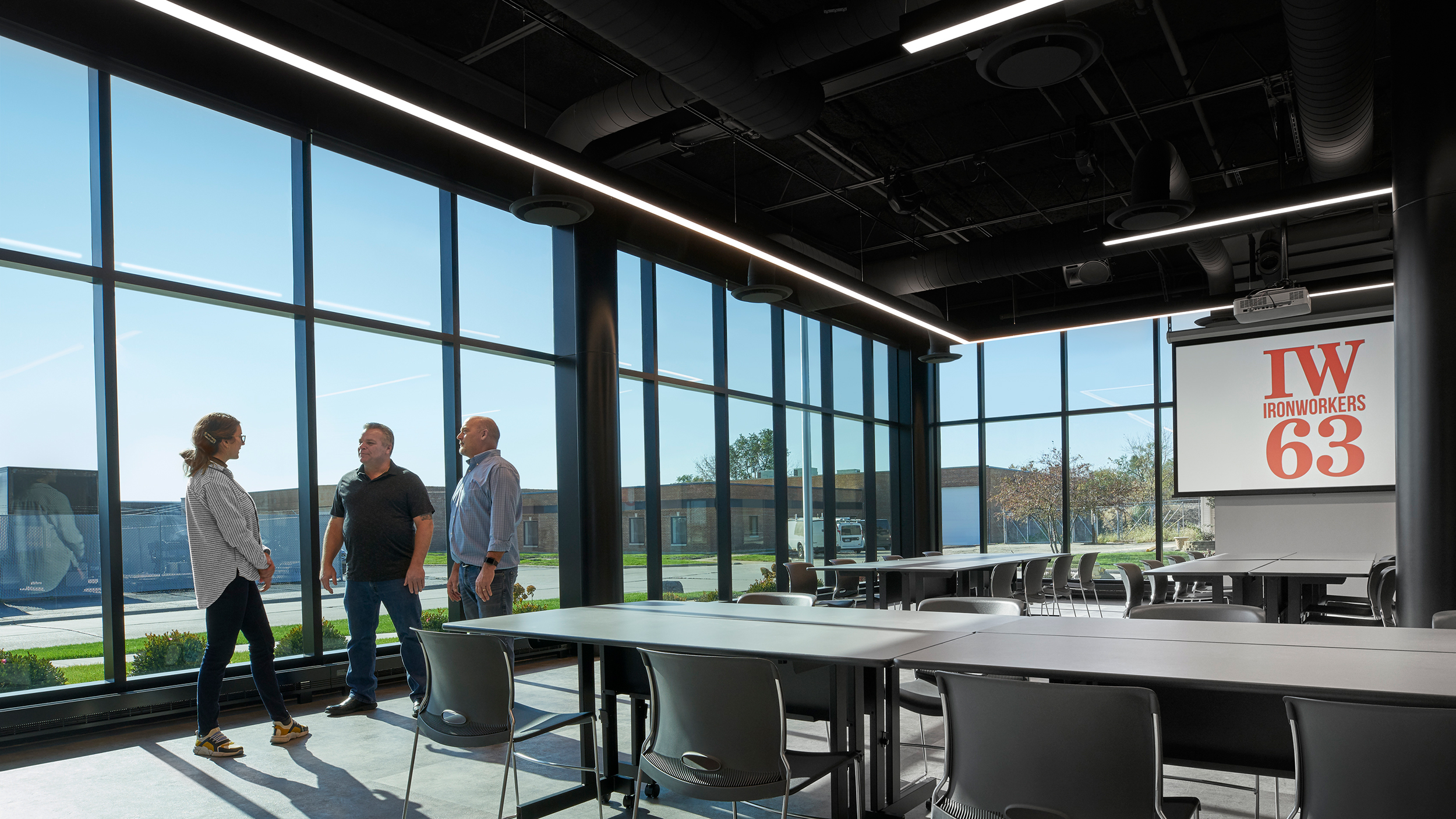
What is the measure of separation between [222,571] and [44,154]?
2702 mm

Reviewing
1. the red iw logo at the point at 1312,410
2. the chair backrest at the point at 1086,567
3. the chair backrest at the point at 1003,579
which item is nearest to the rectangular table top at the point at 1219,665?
the chair backrest at the point at 1003,579

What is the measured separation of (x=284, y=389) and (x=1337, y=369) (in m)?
10.6

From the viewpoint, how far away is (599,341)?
7.68 metres

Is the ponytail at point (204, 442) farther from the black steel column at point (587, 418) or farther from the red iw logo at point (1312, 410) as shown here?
the red iw logo at point (1312, 410)

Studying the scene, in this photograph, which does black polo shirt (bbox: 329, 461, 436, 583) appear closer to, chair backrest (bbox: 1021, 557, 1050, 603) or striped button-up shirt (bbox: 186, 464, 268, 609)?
striped button-up shirt (bbox: 186, 464, 268, 609)

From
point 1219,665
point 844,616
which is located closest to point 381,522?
point 844,616

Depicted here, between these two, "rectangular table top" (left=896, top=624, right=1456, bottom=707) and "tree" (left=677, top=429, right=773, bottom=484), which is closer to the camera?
"rectangular table top" (left=896, top=624, right=1456, bottom=707)

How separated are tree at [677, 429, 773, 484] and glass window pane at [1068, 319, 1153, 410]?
4.92 meters

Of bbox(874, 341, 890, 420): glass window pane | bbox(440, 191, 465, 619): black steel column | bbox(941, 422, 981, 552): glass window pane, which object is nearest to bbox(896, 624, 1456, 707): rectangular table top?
bbox(440, 191, 465, 619): black steel column

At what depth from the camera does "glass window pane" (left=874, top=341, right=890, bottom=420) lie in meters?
13.2

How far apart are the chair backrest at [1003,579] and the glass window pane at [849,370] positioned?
4559 millimetres

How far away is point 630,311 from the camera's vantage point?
28.9ft

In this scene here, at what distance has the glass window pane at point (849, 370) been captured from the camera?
40.0ft

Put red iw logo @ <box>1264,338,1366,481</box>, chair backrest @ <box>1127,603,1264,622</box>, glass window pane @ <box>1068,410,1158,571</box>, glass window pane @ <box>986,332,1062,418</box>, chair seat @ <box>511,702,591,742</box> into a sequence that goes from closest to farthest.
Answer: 1. chair seat @ <box>511,702,591,742</box>
2. chair backrest @ <box>1127,603,1264,622</box>
3. red iw logo @ <box>1264,338,1366,481</box>
4. glass window pane @ <box>1068,410,1158,571</box>
5. glass window pane @ <box>986,332,1062,418</box>
